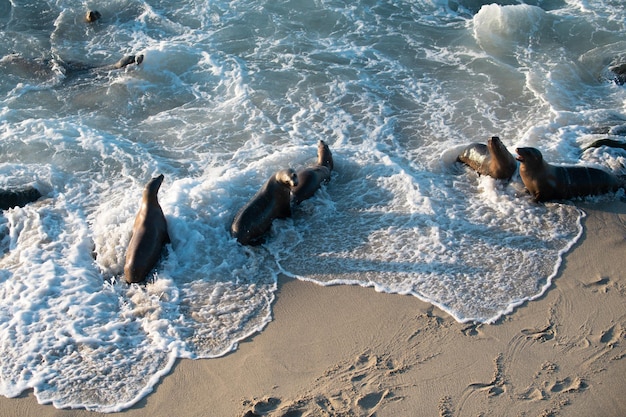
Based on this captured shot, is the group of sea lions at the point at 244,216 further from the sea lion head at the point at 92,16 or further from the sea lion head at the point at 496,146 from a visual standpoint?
the sea lion head at the point at 92,16

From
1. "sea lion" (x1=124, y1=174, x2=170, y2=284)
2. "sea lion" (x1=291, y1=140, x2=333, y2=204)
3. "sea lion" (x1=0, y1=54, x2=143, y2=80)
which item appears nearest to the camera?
"sea lion" (x1=124, y1=174, x2=170, y2=284)

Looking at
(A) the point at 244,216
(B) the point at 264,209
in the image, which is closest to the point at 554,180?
(B) the point at 264,209

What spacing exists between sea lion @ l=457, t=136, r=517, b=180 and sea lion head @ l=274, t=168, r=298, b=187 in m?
2.76

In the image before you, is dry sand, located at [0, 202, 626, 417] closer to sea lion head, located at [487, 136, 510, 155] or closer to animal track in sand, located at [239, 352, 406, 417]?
A: animal track in sand, located at [239, 352, 406, 417]

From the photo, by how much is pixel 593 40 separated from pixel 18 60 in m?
11.8

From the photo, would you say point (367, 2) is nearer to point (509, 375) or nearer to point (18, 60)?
point (18, 60)

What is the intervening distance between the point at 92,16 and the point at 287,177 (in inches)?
338

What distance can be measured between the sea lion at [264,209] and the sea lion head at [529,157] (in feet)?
10.3

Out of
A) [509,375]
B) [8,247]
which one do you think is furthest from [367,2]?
[509,375]

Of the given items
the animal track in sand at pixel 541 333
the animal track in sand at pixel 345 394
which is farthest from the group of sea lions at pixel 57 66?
the animal track in sand at pixel 541 333

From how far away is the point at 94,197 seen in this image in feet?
Answer: 30.6

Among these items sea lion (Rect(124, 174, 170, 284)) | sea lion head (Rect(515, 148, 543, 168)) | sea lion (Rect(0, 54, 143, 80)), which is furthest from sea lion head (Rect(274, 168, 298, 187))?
sea lion (Rect(0, 54, 143, 80))

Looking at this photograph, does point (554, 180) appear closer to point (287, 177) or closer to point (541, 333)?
point (541, 333)

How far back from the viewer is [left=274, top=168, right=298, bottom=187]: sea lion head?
8680 mm
